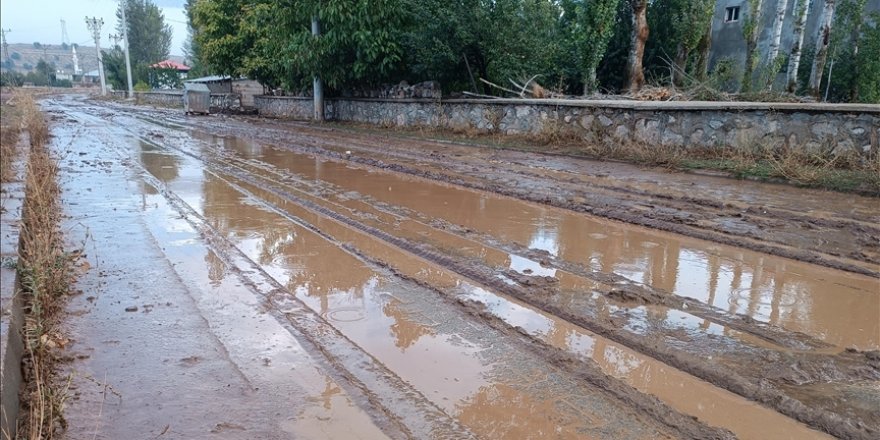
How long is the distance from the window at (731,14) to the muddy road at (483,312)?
19.4 metres

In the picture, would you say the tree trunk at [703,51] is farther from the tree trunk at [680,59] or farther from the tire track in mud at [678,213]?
the tire track in mud at [678,213]

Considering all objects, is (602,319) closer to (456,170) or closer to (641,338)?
(641,338)

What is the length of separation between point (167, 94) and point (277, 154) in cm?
3589

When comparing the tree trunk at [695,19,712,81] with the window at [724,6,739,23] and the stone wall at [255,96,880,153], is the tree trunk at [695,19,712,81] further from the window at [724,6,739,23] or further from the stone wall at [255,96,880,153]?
the stone wall at [255,96,880,153]

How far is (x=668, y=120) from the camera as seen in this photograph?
12.2 m

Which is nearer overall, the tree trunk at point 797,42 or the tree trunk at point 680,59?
the tree trunk at point 797,42

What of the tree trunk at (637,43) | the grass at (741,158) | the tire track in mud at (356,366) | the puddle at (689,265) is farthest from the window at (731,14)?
the tire track in mud at (356,366)

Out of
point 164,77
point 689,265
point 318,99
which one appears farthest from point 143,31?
point 689,265

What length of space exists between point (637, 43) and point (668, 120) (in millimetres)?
7126

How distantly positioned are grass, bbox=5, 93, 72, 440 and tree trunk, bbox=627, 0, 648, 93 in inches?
618

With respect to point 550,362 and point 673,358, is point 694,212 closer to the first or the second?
point 673,358

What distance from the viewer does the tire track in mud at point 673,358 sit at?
2971 mm

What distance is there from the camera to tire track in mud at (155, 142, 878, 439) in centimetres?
297

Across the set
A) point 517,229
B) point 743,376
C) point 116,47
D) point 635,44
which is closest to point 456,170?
point 517,229
